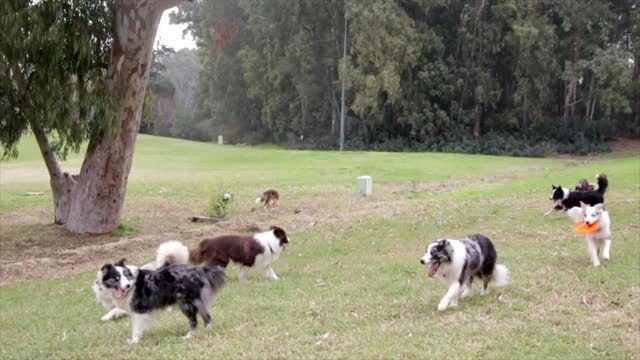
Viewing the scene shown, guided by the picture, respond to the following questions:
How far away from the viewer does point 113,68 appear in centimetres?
1586

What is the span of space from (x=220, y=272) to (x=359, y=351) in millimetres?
2180

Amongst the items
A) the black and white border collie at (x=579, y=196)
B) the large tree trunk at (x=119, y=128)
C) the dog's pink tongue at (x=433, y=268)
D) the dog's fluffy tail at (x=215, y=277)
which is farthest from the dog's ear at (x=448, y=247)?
the large tree trunk at (x=119, y=128)

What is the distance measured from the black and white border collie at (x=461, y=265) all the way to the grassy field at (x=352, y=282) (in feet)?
0.65

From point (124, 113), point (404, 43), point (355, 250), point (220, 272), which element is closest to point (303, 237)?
point (355, 250)

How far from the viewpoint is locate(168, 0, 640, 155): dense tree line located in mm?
48906

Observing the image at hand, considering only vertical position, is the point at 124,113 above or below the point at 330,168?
above

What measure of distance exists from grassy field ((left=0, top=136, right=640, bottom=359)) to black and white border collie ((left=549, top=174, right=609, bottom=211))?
0.55 m

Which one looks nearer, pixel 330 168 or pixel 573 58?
pixel 330 168

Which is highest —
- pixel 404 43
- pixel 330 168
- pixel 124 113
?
pixel 404 43

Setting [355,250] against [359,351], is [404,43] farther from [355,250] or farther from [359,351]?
[359,351]

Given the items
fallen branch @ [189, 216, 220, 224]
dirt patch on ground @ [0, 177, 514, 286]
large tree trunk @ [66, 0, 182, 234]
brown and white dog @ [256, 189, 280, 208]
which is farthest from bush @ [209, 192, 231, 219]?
large tree trunk @ [66, 0, 182, 234]

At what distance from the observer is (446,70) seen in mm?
52938

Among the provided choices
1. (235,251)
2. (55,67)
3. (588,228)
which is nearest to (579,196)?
(588,228)

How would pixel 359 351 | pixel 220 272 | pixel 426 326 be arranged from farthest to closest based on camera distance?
pixel 220 272
pixel 426 326
pixel 359 351
